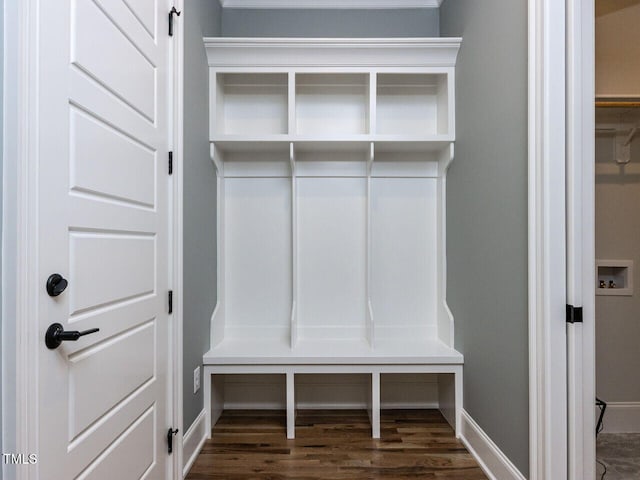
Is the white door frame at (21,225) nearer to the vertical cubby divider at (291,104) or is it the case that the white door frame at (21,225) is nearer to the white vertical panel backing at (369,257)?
the vertical cubby divider at (291,104)

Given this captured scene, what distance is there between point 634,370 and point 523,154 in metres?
1.62

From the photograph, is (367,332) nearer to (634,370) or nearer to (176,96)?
(634,370)

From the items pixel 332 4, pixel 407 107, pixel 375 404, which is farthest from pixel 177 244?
pixel 332 4

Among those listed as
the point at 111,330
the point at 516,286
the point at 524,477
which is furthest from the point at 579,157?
the point at 111,330

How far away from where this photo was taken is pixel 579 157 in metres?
1.34

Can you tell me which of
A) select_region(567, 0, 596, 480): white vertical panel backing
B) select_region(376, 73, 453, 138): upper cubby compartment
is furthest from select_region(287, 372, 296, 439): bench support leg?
select_region(376, 73, 453, 138): upper cubby compartment

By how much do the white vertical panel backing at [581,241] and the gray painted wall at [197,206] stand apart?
→ 5.32 feet

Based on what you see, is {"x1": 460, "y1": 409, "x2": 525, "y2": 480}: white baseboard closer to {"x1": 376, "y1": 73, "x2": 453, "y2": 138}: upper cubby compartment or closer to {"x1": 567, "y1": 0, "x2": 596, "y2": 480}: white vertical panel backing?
{"x1": 567, "y1": 0, "x2": 596, "y2": 480}: white vertical panel backing

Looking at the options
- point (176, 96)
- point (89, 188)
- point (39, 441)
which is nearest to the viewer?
point (39, 441)

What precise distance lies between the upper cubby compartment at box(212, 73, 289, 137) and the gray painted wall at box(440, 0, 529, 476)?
3.71 ft

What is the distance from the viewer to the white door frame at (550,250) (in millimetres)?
1345

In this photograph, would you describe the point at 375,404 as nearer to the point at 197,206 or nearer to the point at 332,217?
the point at 332,217

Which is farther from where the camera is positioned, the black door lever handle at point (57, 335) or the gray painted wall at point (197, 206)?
the gray painted wall at point (197, 206)

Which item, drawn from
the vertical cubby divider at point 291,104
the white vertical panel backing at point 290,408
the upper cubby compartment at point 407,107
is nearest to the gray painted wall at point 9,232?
the white vertical panel backing at point 290,408
